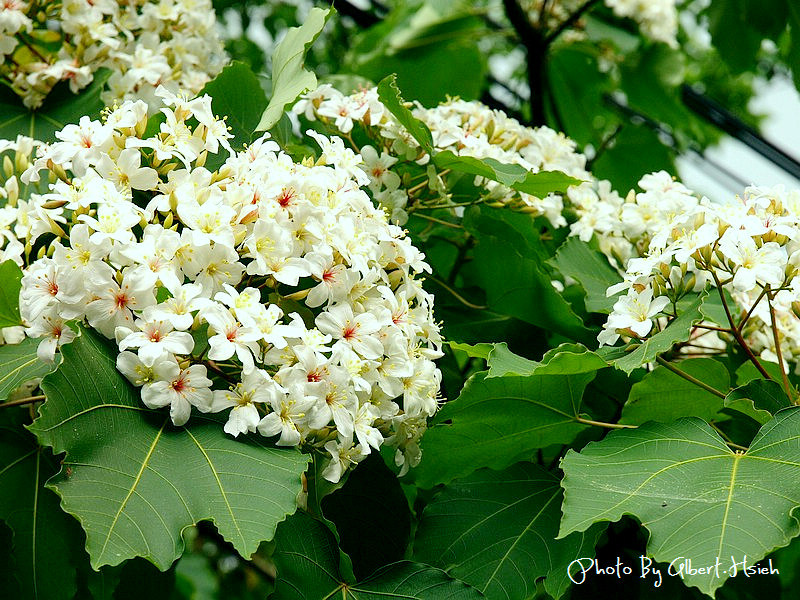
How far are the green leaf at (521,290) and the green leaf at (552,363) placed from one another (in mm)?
307

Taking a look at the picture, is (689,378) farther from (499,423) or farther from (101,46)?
(101,46)

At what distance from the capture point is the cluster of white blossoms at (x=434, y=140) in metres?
1.68

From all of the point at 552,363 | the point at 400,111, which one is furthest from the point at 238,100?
the point at 552,363

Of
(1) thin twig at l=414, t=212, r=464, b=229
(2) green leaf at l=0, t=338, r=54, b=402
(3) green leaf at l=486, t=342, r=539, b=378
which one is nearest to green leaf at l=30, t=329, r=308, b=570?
(2) green leaf at l=0, t=338, r=54, b=402

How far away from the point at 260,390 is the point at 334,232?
0.27 m

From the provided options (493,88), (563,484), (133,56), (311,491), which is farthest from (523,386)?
(493,88)

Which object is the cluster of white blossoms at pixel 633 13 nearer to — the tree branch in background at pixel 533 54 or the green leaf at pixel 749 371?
the tree branch in background at pixel 533 54

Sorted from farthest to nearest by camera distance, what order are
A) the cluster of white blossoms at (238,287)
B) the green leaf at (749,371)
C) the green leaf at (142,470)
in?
the green leaf at (749,371)
the cluster of white blossoms at (238,287)
the green leaf at (142,470)

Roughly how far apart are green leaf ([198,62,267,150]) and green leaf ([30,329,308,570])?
0.60m

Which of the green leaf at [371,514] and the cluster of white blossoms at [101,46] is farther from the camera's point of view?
the cluster of white blossoms at [101,46]

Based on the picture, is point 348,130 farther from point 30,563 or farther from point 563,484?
point 30,563

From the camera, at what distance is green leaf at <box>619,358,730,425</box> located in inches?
58.2

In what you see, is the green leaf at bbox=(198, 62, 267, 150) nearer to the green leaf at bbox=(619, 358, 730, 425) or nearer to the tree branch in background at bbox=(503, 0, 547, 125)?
the green leaf at bbox=(619, 358, 730, 425)

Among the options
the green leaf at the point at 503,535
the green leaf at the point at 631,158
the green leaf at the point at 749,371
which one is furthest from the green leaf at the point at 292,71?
the green leaf at the point at 631,158
